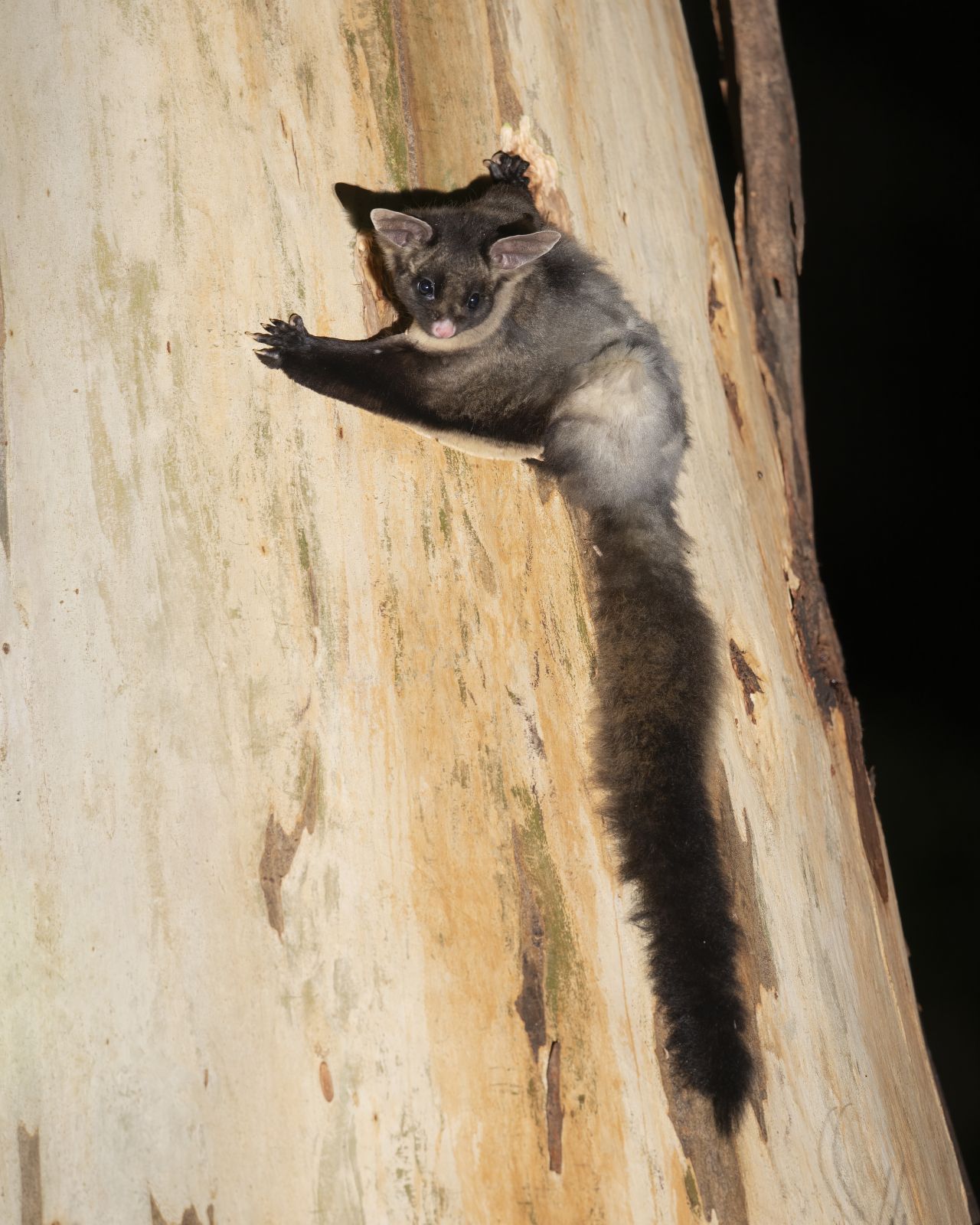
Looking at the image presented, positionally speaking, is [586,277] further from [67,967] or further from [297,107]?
[67,967]

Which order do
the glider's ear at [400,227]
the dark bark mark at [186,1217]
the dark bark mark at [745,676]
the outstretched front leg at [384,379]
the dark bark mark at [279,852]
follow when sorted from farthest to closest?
the dark bark mark at [745,676]
the glider's ear at [400,227]
the outstretched front leg at [384,379]
the dark bark mark at [279,852]
the dark bark mark at [186,1217]

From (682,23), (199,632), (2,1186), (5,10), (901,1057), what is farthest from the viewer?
(682,23)

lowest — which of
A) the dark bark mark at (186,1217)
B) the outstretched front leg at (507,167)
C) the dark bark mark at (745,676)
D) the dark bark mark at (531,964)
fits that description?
the dark bark mark at (186,1217)

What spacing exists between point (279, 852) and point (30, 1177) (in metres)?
0.63

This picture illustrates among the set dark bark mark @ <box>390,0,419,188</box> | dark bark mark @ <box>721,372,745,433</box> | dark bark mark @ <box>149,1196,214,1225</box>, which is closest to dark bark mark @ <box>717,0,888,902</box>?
dark bark mark @ <box>721,372,745,433</box>

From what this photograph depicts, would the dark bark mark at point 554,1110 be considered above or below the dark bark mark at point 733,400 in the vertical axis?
below

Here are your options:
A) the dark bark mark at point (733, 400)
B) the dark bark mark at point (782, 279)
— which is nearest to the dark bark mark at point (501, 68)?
the dark bark mark at point (733, 400)

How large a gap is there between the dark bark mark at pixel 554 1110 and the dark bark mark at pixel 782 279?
123 centimetres

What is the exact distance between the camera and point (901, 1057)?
101 inches

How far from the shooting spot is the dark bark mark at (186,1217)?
1720 mm

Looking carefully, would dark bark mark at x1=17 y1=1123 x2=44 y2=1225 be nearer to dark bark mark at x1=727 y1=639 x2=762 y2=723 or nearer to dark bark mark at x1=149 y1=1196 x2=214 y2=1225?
dark bark mark at x1=149 y1=1196 x2=214 y2=1225

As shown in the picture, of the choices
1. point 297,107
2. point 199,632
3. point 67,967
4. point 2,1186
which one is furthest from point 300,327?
point 2,1186

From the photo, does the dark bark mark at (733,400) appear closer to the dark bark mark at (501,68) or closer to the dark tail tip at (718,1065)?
the dark bark mark at (501,68)

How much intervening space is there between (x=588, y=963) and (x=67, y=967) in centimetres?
88
